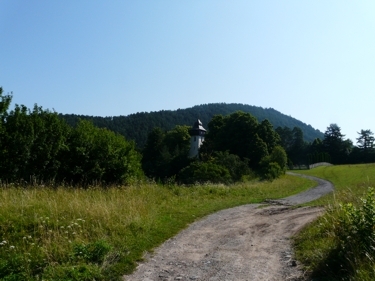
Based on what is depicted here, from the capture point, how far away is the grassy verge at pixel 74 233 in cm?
630

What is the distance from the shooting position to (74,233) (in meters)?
7.66

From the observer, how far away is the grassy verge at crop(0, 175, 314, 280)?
630 cm

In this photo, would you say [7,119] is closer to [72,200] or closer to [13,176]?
[13,176]

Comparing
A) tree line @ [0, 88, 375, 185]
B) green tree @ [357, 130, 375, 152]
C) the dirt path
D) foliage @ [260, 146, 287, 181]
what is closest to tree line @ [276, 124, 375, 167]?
green tree @ [357, 130, 375, 152]

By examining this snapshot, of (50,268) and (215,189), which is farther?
(215,189)

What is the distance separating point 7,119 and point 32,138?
89.2 inches

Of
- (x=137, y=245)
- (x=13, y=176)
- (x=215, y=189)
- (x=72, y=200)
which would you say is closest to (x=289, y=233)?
(x=137, y=245)

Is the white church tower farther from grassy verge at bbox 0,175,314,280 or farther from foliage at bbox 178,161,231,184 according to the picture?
grassy verge at bbox 0,175,314,280

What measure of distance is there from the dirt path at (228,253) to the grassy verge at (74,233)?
480 millimetres

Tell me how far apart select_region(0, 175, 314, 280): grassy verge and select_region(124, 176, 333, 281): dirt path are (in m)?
0.48

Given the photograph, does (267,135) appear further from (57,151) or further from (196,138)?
(57,151)

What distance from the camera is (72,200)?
9.85 meters

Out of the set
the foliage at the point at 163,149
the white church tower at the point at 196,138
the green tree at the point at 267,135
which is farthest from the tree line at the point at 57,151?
the white church tower at the point at 196,138

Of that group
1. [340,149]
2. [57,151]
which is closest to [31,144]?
[57,151]
